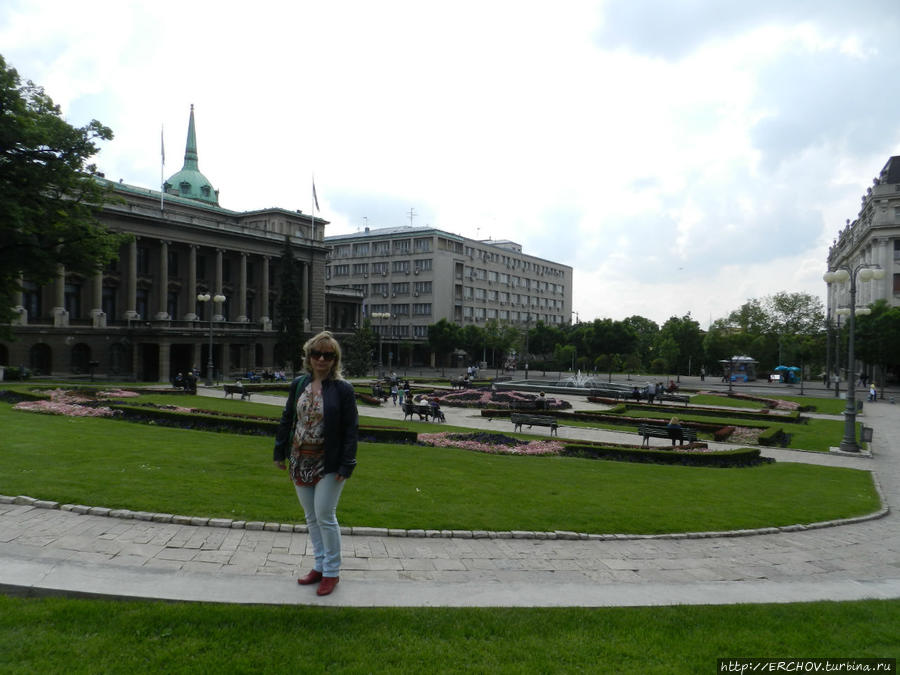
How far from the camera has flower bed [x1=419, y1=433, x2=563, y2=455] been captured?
18656mm

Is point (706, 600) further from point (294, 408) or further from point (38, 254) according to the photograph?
point (38, 254)

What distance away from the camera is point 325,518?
234 inches

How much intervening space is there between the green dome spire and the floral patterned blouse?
8315 centimetres

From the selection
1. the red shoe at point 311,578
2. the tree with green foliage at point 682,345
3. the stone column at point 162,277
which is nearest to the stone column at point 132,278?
the stone column at point 162,277

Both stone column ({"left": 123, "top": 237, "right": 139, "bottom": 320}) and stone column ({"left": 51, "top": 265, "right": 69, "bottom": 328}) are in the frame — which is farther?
stone column ({"left": 123, "top": 237, "right": 139, "bottom": 320})

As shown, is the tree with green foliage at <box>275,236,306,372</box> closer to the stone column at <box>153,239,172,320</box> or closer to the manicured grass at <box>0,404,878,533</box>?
the stone column at <box>153,239,172,320</box>

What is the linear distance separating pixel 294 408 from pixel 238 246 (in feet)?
223

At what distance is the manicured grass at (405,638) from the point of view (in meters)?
4.62

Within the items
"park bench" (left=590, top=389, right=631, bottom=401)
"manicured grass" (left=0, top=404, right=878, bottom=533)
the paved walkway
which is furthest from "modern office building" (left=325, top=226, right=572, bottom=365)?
the paved walkway

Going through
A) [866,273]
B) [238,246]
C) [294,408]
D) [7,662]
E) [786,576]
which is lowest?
[786,576]

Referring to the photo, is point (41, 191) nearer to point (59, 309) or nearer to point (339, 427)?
point (339, 427)

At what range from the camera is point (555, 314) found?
423ft

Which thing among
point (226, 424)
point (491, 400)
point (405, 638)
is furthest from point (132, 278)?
point (405, 638)

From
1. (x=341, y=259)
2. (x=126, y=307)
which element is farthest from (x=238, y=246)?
(x=341, y=259)
